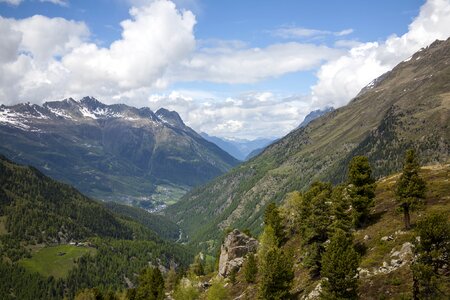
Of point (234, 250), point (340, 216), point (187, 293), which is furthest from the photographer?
point (234, 250)

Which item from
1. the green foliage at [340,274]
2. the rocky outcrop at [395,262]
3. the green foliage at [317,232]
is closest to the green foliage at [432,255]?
the green foliage at [340,274]

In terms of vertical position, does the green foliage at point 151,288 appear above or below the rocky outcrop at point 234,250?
below

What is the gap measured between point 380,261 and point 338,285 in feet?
51.5

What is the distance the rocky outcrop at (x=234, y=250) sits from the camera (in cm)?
14882

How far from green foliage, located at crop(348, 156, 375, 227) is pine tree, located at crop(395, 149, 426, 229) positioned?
39.1ft

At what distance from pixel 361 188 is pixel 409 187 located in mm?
15342

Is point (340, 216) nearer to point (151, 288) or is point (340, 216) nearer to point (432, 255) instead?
point (432, 255)

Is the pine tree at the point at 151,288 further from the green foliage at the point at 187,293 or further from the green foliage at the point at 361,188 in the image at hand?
the green foliage at the point at 361,188

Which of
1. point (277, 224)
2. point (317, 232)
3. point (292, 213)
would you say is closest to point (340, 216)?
point (317, 232)

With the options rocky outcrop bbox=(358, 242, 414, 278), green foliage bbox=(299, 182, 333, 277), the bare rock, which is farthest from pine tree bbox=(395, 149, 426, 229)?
green foliage bbox=(299, 182, 333, 277)

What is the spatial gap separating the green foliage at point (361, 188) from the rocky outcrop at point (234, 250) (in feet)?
202

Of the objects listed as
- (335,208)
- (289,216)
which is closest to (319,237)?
(335,208)

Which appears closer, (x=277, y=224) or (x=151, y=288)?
(x=277, y=224)

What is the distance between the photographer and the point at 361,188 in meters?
96.3
